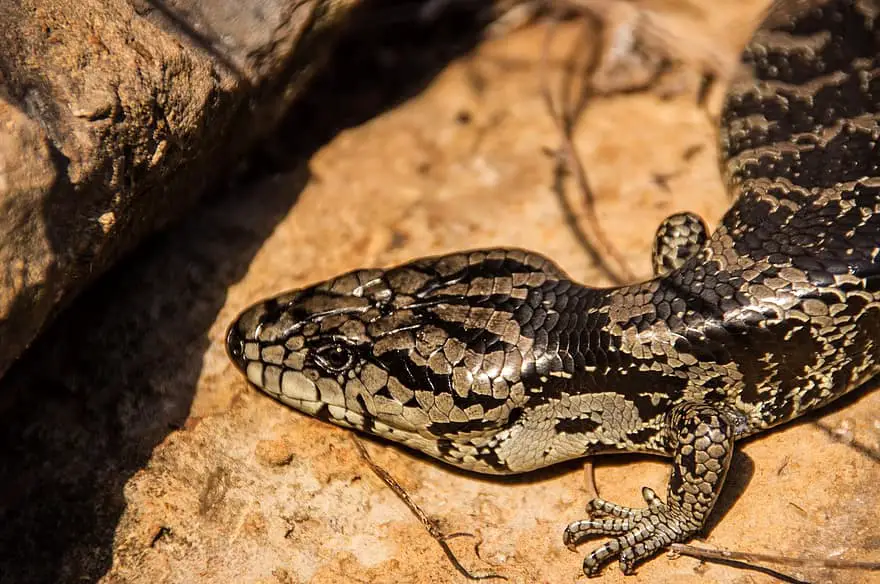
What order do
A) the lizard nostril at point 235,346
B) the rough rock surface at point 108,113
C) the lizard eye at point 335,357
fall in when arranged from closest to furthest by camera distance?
the rough rock surface at point 108,113 < the lizard eye at point 335,357 < the lizard nostril at point 235,346

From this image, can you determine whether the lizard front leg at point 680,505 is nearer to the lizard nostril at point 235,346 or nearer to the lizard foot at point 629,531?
the lizard foot at point 629,531

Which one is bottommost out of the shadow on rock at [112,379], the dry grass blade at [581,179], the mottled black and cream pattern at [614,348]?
the shadow on rock at [112,379]

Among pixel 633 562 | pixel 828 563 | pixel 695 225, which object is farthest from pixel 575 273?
pixel 828 563

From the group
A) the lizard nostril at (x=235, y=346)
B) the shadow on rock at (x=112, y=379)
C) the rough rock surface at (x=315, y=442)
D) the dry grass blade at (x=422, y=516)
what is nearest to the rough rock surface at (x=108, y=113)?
the shadow on rock at (x=112, y=379)

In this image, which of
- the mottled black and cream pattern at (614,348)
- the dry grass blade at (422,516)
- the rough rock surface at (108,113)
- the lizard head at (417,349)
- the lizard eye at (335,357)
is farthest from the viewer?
the lizard eye at (335,357)

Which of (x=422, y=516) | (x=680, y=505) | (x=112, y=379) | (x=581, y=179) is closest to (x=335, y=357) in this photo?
(x=422, y=516)

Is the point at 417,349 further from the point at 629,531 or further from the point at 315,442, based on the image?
the point at 629,531

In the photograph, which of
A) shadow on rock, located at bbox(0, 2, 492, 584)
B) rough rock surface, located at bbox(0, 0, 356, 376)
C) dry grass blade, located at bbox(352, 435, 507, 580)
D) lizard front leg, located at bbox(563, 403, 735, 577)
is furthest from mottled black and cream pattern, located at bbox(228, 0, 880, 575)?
rough rock surface, located at bbox(0, 0, 356, 376)

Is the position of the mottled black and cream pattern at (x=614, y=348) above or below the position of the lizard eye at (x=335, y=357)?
above
